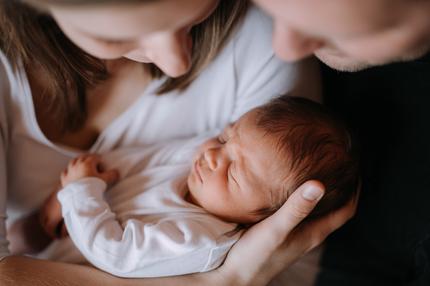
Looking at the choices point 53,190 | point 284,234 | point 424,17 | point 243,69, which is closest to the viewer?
point 424,17

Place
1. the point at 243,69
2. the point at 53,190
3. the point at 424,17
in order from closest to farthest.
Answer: the point at 424,17 → the point at 243,69 → the point at 53,190

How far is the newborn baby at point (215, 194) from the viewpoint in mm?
1114

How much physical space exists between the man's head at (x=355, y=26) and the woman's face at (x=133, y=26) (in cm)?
11

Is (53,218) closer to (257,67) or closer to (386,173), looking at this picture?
(257,67)

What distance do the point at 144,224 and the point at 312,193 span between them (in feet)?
1.38

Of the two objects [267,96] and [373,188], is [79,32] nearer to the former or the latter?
[267,96]

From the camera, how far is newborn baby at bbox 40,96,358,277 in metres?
1.11

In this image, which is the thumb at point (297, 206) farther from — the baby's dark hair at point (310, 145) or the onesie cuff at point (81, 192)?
the onesie cuff at point (81, 192)

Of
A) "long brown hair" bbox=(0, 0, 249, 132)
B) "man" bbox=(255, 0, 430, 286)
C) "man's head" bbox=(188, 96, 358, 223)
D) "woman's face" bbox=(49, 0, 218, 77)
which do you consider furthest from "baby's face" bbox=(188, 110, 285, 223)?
"woman's face" bbox=(49, 0, 218, 77)

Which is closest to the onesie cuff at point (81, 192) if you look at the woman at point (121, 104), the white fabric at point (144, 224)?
the white fabric at point (144, 224)

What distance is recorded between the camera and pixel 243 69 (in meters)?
1.22

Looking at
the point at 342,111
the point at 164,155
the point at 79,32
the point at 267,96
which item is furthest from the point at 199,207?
the point at 79,32

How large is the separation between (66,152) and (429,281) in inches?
38.1

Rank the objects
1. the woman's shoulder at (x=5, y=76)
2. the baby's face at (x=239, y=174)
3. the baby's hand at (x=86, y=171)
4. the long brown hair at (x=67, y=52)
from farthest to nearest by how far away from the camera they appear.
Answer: the baby's hand at (x=86, y=171) < the baby's face at (x=239, y=174) < the woman's shoulder at (x=5, y=76) < the long brown hair at (x=67, y=52)
